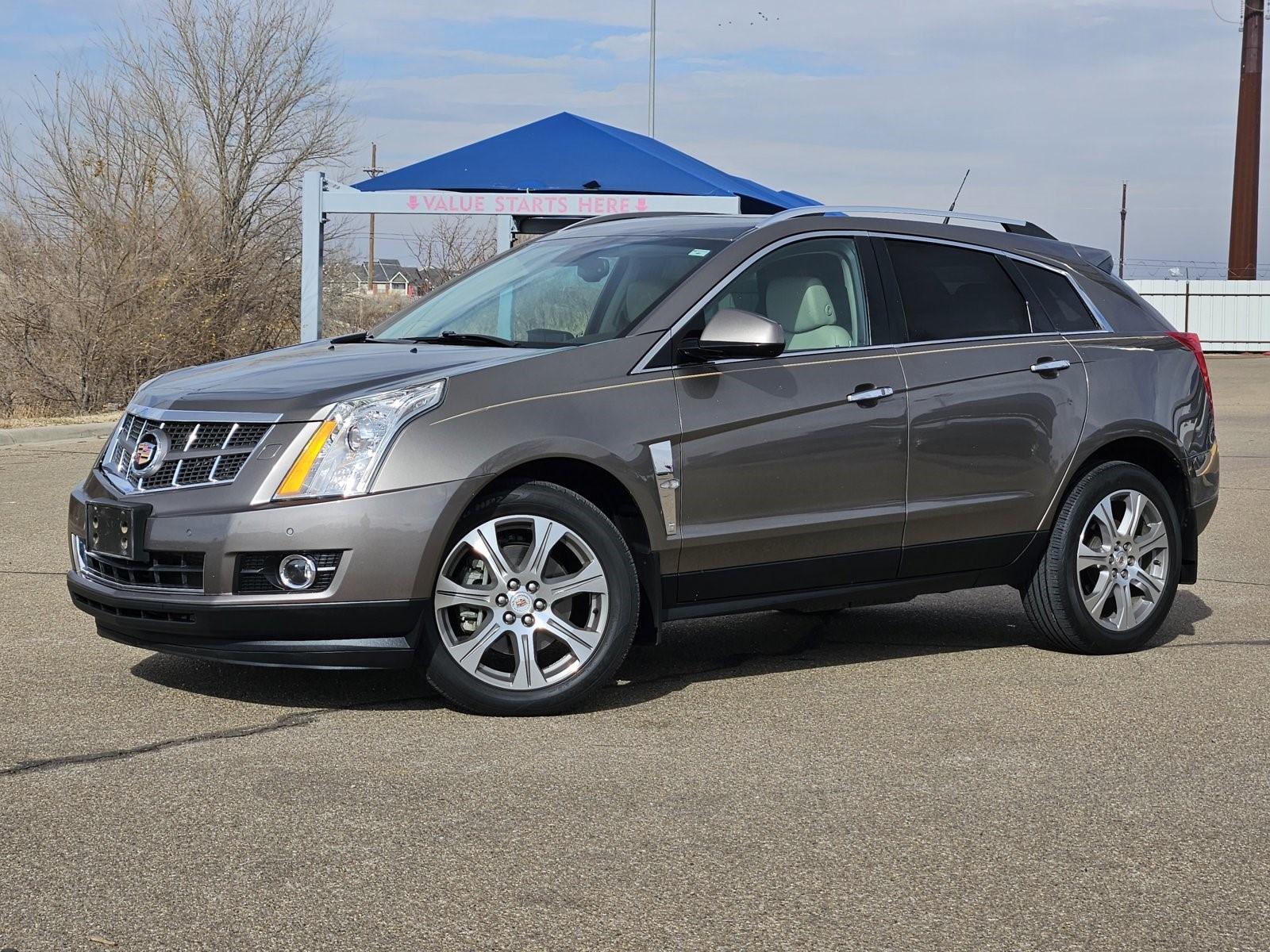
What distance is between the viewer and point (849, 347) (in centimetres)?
624

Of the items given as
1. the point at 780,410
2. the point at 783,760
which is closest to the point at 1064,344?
the point at 780,410

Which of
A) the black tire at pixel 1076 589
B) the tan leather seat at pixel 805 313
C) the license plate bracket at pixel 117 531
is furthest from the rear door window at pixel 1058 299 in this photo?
the license plate bracket at pixel 117 531

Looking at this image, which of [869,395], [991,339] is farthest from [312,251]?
[869,395]

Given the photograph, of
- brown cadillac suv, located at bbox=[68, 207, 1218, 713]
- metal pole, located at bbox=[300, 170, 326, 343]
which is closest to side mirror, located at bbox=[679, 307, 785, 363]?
brown cadillac suv, located at bbox=[68, 207, 1218, 713]

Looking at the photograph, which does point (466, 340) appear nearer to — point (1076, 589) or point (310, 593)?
point (310, 593)

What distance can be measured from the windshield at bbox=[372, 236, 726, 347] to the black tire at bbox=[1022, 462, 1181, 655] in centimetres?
190

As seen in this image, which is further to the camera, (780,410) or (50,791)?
(780,410)

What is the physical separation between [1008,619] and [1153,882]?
3.93 m

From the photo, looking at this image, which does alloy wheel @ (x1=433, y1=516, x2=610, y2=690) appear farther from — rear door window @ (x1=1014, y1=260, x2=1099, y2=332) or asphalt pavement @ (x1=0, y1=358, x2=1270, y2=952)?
rear door window @ (x1=1014, y1=260, x2=1099, y2=332)

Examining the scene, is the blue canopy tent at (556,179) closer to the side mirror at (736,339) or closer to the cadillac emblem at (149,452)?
the side mirror at (736,339)

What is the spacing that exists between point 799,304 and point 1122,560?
188 centimetres

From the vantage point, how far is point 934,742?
5258 mm

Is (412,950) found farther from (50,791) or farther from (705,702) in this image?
(705,702)

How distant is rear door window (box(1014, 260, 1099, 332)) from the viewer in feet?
22.8
